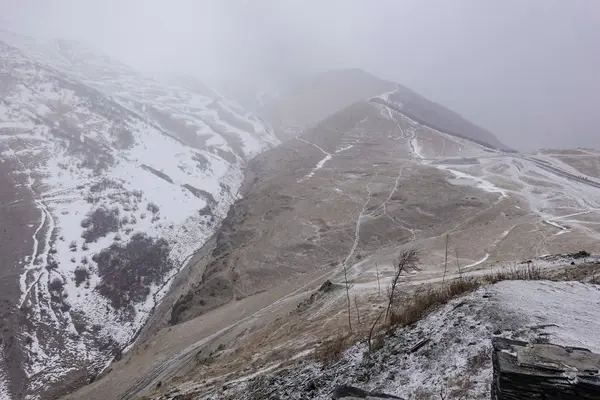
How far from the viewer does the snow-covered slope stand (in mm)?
29062

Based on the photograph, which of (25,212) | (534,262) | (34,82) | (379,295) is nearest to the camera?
(534,262)

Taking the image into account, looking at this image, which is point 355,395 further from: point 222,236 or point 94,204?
point 94,204

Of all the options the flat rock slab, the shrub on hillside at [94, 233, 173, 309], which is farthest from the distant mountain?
the flat rock slab

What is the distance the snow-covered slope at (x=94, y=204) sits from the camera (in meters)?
29.1

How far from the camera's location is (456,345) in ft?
21.8

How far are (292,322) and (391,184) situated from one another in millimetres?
34127

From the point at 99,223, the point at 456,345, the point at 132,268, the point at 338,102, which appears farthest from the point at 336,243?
the point at 338,102

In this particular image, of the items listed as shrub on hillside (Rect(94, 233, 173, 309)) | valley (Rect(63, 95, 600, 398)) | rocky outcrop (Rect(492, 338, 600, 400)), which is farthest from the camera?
shrub on hillside (Rect(94, 233, 173, 309))

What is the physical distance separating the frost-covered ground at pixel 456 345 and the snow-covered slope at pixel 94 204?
77.5ft

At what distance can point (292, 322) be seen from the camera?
1572 centimetres

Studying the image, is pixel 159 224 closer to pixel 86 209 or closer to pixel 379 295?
pixel 86 209

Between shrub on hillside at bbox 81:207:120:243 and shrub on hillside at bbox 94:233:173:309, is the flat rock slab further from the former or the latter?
shrub on hillside at bbox 81:207:120:243

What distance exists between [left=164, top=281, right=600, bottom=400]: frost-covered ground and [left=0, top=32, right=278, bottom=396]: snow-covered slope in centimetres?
2362

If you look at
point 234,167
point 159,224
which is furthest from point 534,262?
point 234,167
